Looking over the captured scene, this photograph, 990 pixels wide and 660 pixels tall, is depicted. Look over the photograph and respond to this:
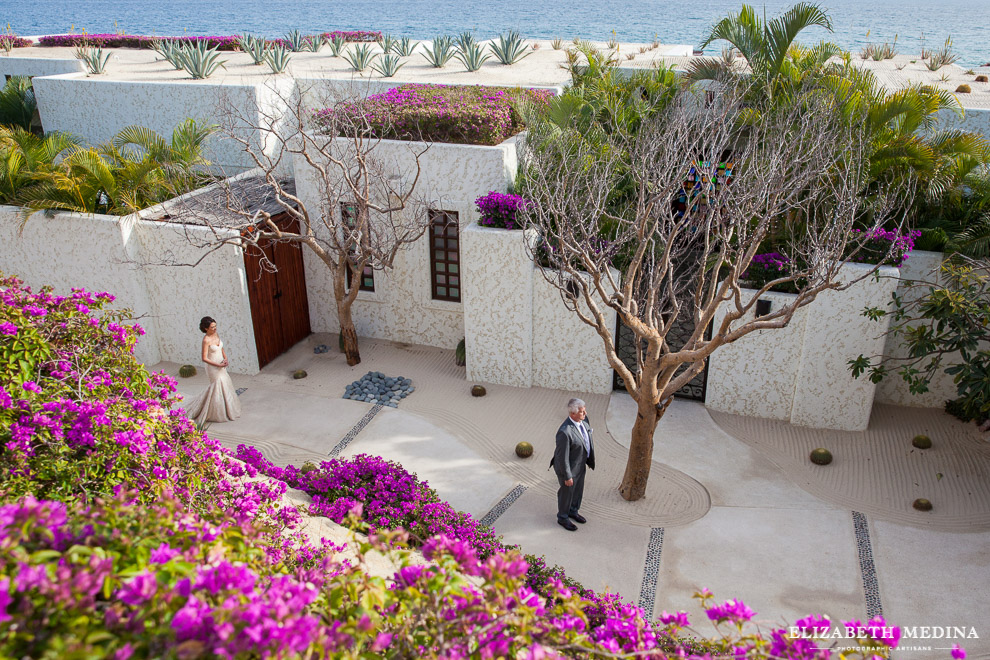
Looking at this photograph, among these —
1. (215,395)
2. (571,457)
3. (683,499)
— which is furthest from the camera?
(215,395)

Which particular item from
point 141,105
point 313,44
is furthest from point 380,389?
point 313,44

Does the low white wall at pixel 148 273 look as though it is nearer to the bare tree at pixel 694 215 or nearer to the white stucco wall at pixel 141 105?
the white stucco wall at pixel 141 105

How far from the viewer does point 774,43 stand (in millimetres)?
11383

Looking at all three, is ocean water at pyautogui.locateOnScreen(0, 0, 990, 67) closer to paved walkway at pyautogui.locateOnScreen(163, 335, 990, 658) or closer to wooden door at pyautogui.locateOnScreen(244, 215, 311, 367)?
paved walkway at pyautogui.locateOnScreen(163, 335, 990, 658)

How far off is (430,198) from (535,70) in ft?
26.1

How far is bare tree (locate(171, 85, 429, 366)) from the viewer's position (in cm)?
1110

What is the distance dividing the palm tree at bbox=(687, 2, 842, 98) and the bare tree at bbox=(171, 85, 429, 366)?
5.12 m

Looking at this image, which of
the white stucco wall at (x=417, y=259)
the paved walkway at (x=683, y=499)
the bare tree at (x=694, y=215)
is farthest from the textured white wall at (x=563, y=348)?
the white stucco wall at (x=417, y=259)

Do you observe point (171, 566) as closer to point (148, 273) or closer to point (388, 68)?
point (148, 273)

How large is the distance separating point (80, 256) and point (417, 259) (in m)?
5.36

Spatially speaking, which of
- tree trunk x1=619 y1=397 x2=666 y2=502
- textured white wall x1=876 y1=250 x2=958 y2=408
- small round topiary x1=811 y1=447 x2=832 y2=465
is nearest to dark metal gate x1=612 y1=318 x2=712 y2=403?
small round topiary x1=811 y1=447 x2=832 y2=465

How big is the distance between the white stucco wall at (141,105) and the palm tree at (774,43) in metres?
8.35

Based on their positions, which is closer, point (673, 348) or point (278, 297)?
point (673, 348)

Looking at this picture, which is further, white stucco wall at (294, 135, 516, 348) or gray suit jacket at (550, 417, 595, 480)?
white stucco wall at (294, 135, 516, 348)
